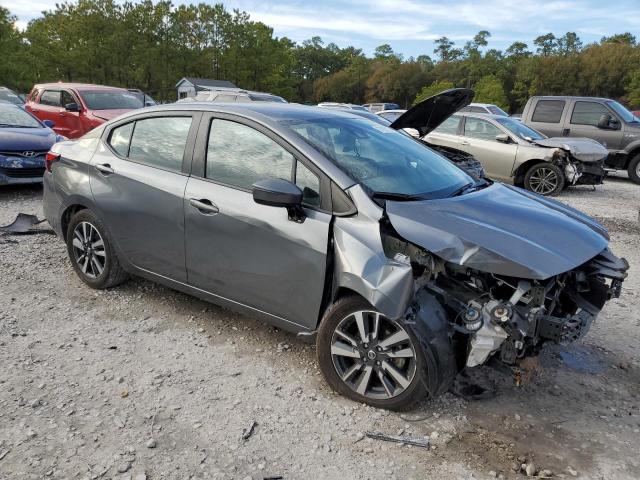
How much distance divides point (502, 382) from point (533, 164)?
783cm

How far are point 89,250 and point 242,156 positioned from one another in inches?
72.6

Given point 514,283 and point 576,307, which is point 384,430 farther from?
point 576,307

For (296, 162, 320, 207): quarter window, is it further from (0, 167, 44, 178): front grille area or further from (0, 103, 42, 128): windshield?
(0, 103, 42, 128): windshield

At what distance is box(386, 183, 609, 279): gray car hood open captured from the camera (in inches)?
104

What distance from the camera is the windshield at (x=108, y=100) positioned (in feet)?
39.7

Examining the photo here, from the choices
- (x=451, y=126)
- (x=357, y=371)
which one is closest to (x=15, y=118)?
(x=451, y=126)

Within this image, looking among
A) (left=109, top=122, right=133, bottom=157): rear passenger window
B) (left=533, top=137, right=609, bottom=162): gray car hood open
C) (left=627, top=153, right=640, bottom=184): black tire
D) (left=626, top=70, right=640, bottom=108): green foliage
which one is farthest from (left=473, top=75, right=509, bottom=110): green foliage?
(left=109, top=122, right=133, bottom=157): rear passenger window

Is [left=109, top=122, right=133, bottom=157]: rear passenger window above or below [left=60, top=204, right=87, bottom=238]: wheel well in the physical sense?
above

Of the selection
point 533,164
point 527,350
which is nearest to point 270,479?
point 527,350

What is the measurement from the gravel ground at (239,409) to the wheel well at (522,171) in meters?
6.36

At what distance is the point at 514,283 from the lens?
9.07 feet

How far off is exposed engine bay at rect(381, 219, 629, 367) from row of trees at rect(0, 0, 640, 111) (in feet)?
179

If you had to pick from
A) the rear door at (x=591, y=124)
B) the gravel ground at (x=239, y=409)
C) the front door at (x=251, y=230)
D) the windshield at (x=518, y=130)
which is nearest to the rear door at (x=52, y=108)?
the gravel ground at (x=239, y=409)

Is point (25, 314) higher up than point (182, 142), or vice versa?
point (182, 142)
